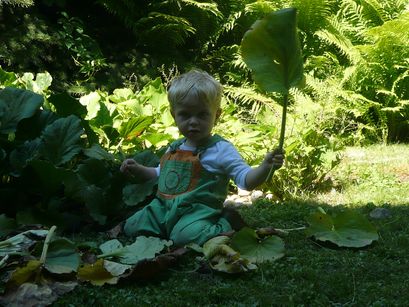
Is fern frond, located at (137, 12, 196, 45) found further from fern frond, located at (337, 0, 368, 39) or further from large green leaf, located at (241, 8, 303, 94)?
large green leaf, located at (241, 8, 303, 94)

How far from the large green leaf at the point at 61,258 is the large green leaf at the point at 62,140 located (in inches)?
33.9

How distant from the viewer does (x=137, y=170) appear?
130 inches

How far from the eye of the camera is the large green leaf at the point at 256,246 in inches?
103

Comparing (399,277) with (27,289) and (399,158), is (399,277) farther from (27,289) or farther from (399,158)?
(399,158)

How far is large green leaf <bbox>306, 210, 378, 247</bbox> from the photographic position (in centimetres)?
284

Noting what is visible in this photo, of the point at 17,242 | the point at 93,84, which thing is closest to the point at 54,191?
the point at 17,242

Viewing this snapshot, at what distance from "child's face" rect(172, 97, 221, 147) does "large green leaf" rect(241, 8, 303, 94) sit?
510mm

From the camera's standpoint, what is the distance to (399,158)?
655 cm

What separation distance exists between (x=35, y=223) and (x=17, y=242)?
61cm

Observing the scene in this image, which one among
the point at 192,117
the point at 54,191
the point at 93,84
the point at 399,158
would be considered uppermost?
the point at 192,117

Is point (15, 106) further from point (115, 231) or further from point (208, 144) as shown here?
point (208, 144)

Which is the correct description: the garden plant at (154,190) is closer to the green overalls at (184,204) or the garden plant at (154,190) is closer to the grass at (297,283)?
the grass at (297,283)

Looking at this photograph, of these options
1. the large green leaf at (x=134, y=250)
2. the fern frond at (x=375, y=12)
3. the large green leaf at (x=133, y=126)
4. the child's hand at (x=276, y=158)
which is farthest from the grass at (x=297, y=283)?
the fern frond at (x=375, y=12)

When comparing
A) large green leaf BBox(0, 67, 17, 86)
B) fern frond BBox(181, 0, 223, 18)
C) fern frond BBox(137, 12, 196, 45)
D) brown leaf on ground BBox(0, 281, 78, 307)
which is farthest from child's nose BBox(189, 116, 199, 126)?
fern frond BBox(181, 0, 223, 18)
